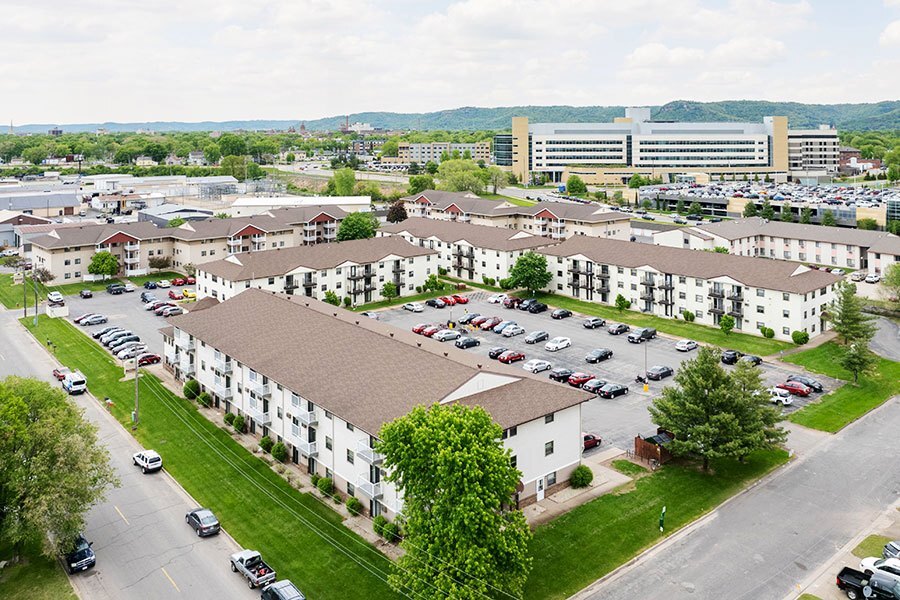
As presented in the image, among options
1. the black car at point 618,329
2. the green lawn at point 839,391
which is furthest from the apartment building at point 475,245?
the green lawn at point 839,391

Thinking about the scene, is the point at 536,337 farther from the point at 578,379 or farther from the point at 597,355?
the point at 578,379

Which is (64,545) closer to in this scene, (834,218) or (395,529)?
(395,529)

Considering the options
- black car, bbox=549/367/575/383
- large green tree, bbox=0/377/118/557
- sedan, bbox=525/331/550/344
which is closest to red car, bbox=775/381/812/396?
black car, bbox=549/367/575/383

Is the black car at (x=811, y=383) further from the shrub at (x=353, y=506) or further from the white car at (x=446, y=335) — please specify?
the shrub at (x=353, y=506)

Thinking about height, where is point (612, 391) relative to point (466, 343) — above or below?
below

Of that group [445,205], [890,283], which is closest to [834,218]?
[890,283]

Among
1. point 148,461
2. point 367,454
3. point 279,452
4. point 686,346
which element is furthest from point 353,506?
point 686,346
